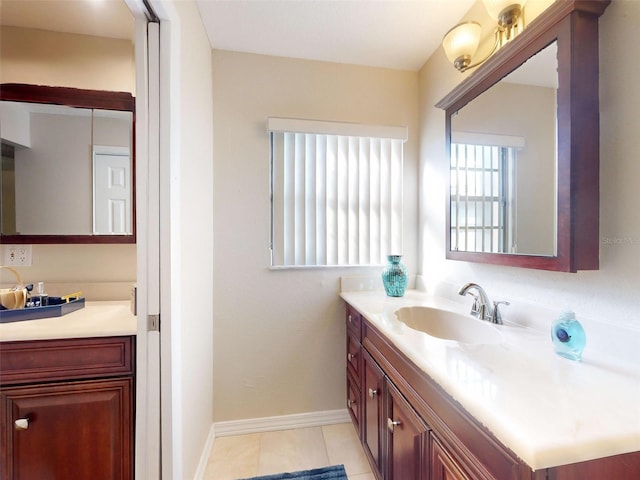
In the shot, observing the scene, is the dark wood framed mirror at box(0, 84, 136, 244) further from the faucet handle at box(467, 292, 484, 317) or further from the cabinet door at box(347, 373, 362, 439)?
the faucet handle at box(467, 292, 484, 317)

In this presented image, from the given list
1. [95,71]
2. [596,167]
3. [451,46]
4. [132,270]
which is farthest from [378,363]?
[95,71]

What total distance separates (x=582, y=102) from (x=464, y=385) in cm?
90

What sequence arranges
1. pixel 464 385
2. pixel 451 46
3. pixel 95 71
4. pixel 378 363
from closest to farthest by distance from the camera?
pixel 464 385 < pixel 378 363 < pixel 451 46 < pixel 95 71

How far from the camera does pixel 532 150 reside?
0.99 m

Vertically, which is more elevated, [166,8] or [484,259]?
[166,8]

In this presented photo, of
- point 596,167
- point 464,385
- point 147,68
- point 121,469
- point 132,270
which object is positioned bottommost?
point 121,469

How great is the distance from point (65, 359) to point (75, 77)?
1.45 meters

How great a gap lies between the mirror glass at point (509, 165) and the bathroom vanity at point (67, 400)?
1559mm

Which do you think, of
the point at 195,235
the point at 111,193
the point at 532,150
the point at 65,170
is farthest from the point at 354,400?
the point at 65,170

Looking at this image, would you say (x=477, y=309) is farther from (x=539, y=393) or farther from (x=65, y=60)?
(x=65, y=60)

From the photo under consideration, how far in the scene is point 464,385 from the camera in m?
0.62

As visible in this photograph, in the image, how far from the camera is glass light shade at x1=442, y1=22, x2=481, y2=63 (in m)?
1.22

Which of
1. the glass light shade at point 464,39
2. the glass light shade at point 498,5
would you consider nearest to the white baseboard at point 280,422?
the glass light shade at point 464,39

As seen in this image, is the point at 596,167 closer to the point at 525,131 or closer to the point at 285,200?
the point at 525,131
